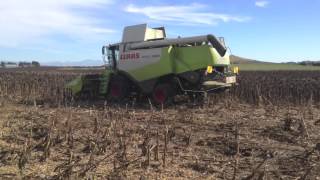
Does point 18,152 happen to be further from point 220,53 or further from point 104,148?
point 220,53

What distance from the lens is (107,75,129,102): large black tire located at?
18.1 m

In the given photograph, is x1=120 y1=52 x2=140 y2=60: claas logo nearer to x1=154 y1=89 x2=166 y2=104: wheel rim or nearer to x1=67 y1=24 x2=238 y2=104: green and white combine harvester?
x1=67 y1=24 x2=238 y2=104: green and white combine harvester

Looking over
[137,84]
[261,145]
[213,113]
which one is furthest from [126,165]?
[137,84]

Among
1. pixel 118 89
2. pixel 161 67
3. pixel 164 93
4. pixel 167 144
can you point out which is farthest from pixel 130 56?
pixel 167 144

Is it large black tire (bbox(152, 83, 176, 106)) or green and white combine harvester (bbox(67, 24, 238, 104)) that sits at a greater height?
green and white combine harvester (bbox(67, 24, 238, 104))

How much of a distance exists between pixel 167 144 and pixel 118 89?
9.45m

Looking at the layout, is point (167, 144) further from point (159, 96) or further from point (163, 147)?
point (159, 96)

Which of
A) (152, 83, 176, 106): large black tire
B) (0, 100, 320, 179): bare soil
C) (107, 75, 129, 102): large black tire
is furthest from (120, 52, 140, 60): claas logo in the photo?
(0, 100, 320, 179): bare soil

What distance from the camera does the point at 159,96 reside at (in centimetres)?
1670

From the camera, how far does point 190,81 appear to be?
15969 mm

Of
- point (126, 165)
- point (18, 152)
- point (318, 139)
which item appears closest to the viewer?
point (126, 165)

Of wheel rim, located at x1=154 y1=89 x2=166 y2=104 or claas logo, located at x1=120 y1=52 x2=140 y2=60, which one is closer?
wheel rim, located at x1=154 y1=89 x2=166 y2=104

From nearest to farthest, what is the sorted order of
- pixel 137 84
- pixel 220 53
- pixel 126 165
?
pixel 126 165 → pixel 220 53 → pixel 137 84

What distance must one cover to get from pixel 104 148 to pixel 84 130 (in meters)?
2.71
